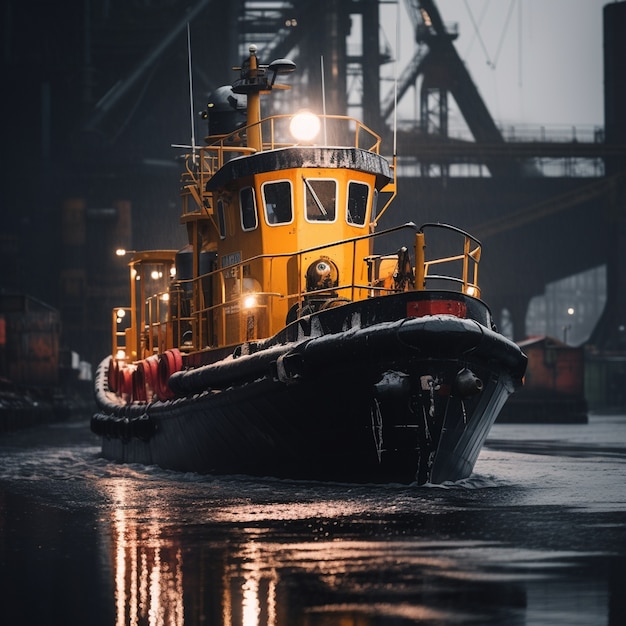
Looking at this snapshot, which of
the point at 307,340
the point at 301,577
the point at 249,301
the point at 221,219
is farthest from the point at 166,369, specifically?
the point at 301,577

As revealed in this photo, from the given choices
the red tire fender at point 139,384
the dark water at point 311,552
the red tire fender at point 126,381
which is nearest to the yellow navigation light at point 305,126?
the dark water at point 311,552

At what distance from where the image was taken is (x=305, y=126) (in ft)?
57.0

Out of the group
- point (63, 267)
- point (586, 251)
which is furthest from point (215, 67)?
point (586, 251)

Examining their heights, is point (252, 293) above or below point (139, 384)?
above

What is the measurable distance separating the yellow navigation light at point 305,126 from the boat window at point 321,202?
0.91m

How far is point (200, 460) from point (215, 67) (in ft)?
148

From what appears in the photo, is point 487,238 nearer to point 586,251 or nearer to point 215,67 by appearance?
point 586,251

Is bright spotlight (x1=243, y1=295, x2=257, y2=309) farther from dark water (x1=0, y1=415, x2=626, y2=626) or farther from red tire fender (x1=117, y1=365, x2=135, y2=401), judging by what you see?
red tire fender (x1=117, y1=365, x2=135, y2=401)

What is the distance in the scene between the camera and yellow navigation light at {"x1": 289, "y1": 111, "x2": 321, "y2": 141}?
1733 centimetres

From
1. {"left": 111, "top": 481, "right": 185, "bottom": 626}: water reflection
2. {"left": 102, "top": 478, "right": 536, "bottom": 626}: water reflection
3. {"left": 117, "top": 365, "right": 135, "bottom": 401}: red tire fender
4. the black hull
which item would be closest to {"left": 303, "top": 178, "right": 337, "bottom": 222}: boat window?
the black hull

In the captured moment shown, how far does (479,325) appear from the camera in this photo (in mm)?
14266

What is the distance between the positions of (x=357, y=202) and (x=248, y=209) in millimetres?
1467

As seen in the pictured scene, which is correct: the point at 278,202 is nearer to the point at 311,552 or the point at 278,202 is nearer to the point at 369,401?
the point at 369,401

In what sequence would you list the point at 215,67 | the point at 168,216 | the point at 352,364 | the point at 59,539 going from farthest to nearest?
the point at 215,67 < the point at 168,216 < the point at 352,364 < the point at 59,539
